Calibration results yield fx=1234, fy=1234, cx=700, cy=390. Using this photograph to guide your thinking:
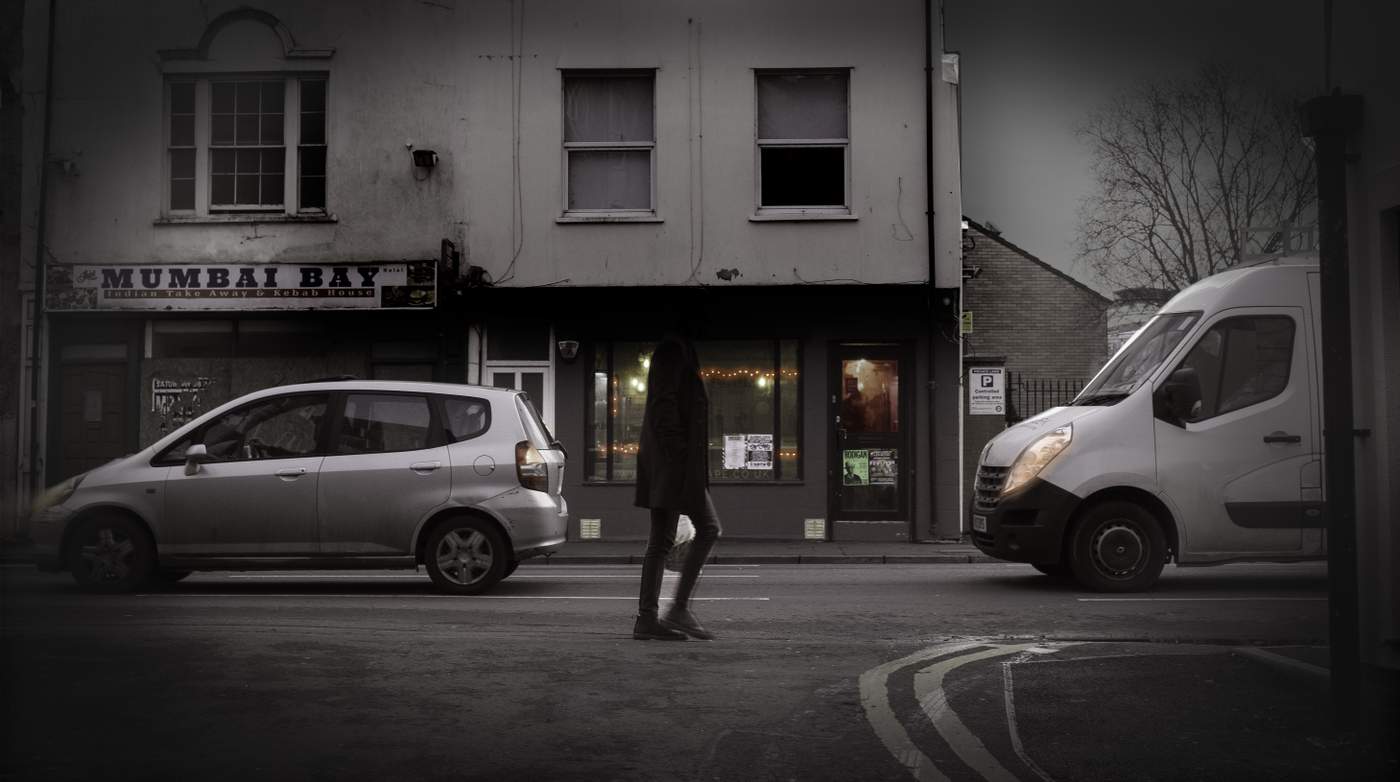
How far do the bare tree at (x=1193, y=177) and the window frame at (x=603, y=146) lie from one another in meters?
6.55

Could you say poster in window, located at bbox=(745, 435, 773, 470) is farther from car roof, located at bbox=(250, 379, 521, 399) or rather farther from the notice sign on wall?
car roof, located at bbox=(250, 379, 521, 399)

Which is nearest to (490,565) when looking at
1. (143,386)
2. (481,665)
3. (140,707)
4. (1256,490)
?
(481,665)

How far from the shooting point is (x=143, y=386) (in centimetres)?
1831

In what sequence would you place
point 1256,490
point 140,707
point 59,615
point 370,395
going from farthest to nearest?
point 370,395 → point 1256,490 → point 59,615 → point 140,707

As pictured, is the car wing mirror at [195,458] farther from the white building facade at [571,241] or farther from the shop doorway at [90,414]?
the shop doorway at [90,414]

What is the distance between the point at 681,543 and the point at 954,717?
8.02ft

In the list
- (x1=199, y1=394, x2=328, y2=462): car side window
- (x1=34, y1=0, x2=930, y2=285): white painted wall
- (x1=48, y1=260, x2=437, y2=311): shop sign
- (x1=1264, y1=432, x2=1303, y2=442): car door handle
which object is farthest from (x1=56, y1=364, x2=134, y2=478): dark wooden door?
(x1=1264, y1=432, x2=1303, y2=442): car door handle

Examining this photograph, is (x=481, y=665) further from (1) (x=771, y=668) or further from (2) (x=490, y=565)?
(2) (x=490, y=565)

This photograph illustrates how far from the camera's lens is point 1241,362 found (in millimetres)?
10008

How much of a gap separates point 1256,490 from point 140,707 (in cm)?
812

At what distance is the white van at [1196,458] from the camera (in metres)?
9.74

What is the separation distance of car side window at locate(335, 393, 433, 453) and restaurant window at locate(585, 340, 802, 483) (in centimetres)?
771

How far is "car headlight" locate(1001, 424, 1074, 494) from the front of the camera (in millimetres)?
10000

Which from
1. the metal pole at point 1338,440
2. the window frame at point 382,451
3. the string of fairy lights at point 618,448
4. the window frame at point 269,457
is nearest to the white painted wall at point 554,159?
the string of fairy lights at point 618,448
